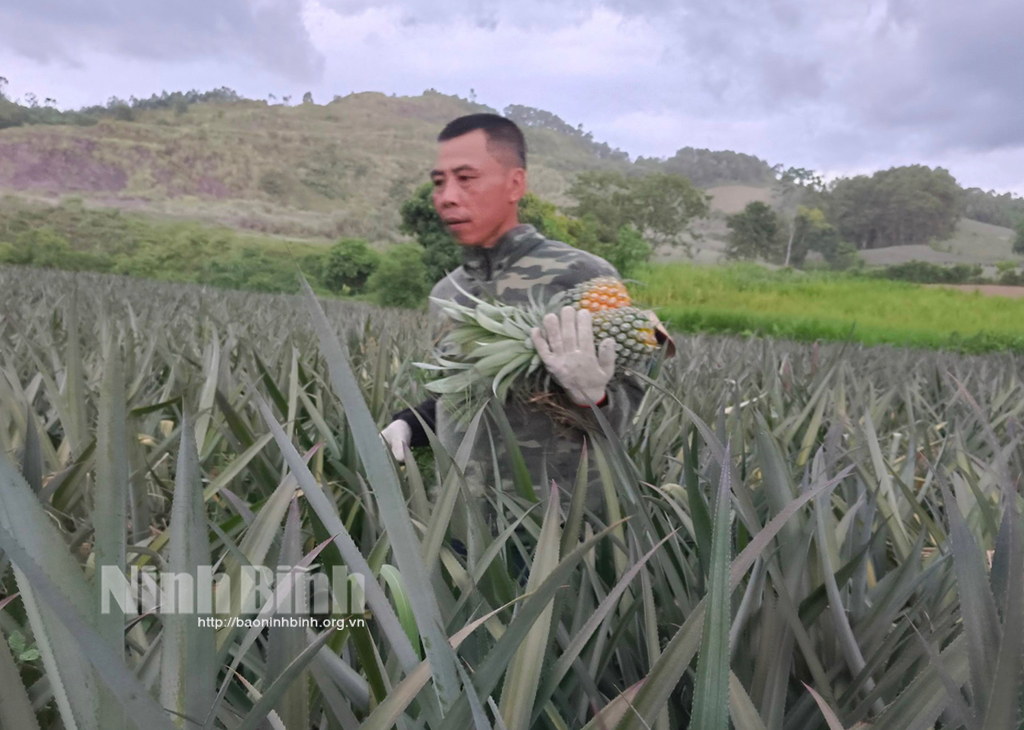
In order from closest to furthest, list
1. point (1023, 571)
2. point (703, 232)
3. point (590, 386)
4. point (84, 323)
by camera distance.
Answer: point (1023, 571) → point (590, 386) → point (84, 323) → point (703, 232)

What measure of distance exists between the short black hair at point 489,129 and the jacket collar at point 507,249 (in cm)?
12

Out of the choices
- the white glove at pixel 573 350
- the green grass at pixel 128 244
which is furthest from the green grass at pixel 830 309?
the green grass at pixel 128 244

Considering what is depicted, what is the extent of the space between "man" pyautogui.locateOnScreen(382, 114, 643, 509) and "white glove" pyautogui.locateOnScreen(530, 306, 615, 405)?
3.1 inches

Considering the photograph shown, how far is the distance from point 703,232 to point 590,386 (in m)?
26.2

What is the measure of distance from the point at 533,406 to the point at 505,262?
27cm

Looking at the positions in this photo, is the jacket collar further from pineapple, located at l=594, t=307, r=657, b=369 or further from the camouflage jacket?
pineapple, located at l=594, t=307, r=657, b=369

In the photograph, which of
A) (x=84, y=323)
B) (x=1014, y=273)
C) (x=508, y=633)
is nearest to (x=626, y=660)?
(x=508, y=633)

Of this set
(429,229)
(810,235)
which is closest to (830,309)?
(429,229)

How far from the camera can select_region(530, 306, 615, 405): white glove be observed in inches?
35.1

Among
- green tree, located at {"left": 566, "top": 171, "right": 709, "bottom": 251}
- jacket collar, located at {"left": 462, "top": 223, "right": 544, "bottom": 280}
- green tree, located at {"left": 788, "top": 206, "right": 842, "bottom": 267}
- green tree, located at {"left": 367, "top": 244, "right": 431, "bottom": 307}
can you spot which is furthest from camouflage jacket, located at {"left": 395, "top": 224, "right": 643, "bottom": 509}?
green tree, located at {"left": 788, "top": 206, "right": 842, "bottom": 267}

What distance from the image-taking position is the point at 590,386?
923mm

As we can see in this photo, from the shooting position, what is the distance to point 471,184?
3.50 ft

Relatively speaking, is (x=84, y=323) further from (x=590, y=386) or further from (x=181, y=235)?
(x=181, y=235)

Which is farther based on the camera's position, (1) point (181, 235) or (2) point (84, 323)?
(1) point (181, 235)
